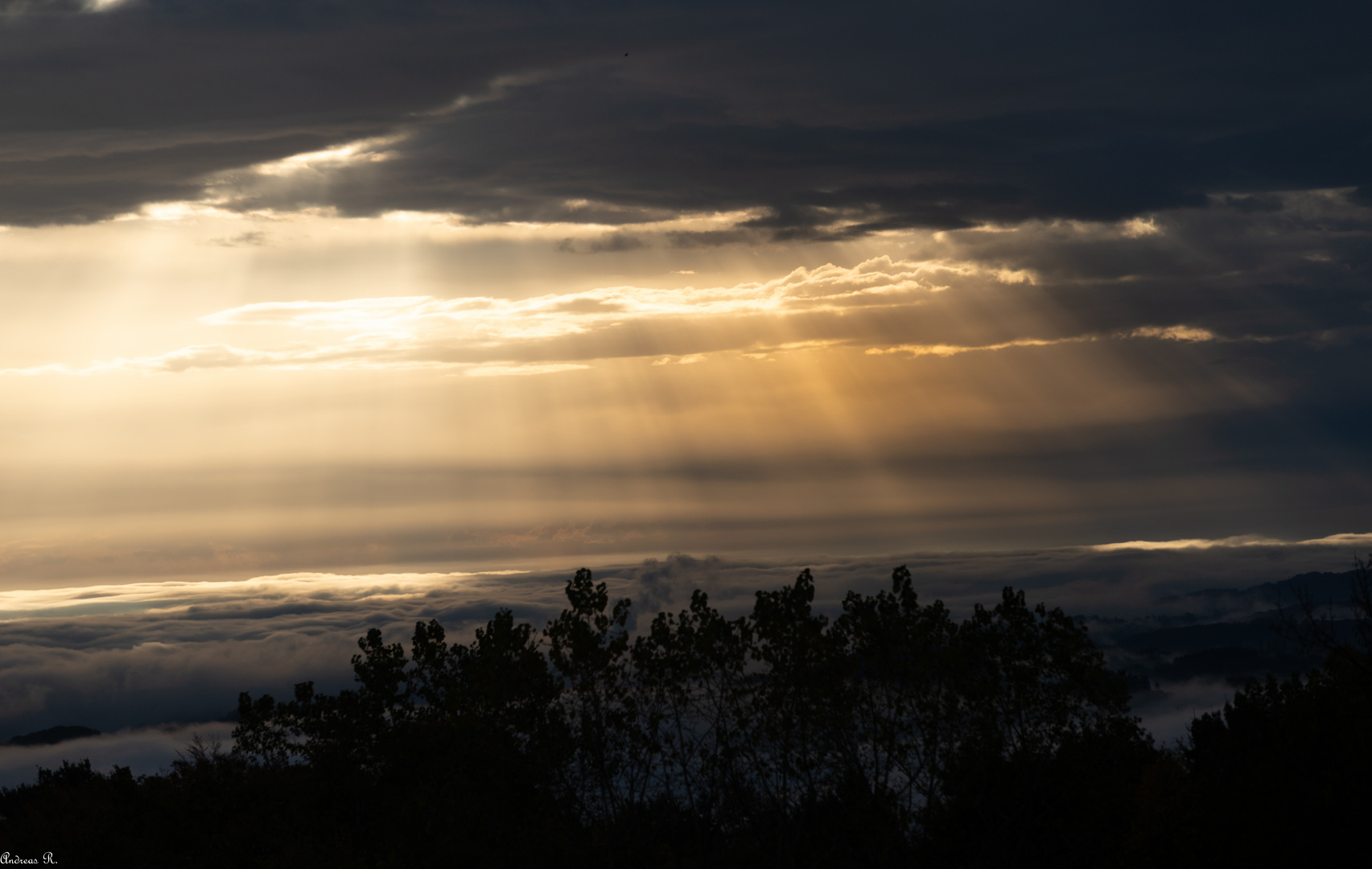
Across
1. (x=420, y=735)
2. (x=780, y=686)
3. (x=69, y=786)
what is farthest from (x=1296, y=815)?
(x=69, y=786)

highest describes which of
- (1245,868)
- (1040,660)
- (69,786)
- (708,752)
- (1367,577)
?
(1367,577)

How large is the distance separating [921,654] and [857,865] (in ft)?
31.4

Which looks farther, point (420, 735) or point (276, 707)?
point (276, 707)

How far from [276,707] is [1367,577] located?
66.1m

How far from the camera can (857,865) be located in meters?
48.3

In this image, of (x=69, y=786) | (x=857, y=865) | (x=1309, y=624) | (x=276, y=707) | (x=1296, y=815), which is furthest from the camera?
(x=69, y=786)

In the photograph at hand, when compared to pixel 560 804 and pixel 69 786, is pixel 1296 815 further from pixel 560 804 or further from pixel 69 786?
pixel 69 786

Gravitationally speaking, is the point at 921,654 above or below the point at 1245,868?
above

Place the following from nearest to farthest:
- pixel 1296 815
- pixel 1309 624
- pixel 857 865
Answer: pixel 1309 624 → pixel 1296 815 → pixel 857 865

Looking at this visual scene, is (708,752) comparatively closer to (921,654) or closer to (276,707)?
(921,654)

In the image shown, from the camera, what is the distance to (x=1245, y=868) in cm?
4550

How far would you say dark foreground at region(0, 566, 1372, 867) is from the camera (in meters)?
46.4

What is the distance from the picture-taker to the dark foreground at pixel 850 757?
4638 cm

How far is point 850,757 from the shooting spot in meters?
45.7
